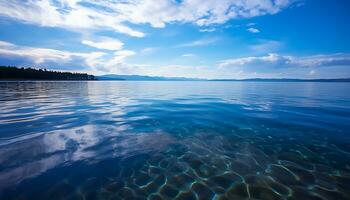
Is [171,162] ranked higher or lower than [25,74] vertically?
lower

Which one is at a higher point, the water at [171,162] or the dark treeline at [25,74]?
the dark treeline at [25,74]

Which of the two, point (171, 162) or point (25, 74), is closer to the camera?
point (171, 162)

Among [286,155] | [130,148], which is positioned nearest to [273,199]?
[286,155]

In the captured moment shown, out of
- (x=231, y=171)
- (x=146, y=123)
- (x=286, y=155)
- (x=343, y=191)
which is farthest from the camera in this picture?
(x=146, y=123)

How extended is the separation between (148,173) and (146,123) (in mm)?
6577

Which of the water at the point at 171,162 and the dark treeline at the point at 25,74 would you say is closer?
the water at the point at 171,162

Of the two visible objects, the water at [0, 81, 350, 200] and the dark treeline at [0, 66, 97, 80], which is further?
the dark treeline at [0, 66, 97, 80]

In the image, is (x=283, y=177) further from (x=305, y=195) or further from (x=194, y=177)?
(x=194, y=177)

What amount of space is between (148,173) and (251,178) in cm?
360

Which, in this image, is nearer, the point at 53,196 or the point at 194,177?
the point at 53,196

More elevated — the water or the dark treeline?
the dark treeline

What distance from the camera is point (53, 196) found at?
15.7ft

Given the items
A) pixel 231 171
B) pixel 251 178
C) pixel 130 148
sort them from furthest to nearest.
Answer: pixel 130 148 < pixel 231 171 < pixel 251 178

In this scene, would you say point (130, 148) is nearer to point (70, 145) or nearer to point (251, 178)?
point (70, 145)
